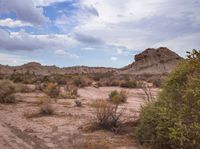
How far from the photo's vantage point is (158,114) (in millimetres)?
11219

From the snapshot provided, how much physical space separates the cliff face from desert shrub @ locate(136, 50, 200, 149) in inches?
3708

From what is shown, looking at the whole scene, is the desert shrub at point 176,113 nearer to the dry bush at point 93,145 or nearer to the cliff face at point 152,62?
the dry bush at point 93,145

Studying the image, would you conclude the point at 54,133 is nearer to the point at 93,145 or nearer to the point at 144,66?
the point at 93,145

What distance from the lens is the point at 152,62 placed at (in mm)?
113625

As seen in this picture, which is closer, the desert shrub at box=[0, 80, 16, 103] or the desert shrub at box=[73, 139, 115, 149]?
the desert shrub at box=[73, 139, 115, 149]

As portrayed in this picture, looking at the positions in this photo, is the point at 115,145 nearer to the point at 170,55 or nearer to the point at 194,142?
the point at 194,142

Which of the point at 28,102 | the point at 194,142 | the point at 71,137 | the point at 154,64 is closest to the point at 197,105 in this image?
the point at 194,142

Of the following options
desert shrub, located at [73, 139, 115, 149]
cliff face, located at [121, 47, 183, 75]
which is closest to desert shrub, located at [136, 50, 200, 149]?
desert shrub, located at [73, 139, 115, 149]

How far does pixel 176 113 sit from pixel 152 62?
341 feet

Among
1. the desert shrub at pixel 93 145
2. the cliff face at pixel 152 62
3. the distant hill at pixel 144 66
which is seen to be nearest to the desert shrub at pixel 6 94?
the desert shrub at pixel 93 145

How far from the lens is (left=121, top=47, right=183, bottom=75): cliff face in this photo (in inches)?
4242

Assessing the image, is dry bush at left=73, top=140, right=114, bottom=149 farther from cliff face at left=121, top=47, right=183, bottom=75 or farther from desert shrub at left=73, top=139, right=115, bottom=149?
cliff face at left=121, top=47, right=183, bottom=75

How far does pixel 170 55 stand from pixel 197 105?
10542 centimetres

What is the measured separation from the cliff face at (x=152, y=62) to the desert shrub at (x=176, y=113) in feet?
309
